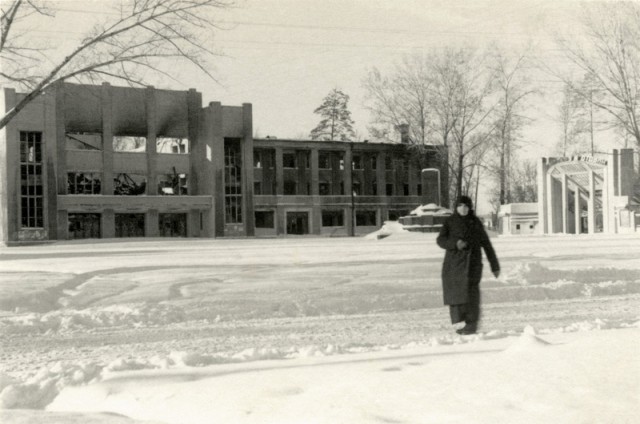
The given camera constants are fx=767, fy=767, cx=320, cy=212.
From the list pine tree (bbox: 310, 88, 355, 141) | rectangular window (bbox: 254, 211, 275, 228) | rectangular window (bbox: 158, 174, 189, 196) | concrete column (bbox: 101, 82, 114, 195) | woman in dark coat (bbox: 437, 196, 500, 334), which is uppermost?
pine tree (bbox: 310, 88, 355, 141)

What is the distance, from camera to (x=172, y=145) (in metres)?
60.5

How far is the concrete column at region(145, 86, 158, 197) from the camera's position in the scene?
56812 millimetres

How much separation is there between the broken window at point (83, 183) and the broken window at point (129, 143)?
353 cm

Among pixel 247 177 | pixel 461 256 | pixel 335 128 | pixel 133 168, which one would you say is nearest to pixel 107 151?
pixel 133 168

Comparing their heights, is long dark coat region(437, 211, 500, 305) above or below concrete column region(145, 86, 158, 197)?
below

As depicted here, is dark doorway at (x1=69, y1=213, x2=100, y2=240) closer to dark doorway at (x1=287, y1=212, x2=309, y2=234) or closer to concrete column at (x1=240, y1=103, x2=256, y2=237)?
concrete column at (x1=240, y1=103, x2=256, y2=237)

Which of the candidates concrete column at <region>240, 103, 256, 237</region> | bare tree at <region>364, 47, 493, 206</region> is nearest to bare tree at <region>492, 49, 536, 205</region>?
bare tree at <region>364, 47, 493, 206</region>

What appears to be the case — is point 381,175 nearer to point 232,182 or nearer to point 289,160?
point 289,160

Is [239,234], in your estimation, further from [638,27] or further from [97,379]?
[97,379]

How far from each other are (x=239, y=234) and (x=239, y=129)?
842 cm

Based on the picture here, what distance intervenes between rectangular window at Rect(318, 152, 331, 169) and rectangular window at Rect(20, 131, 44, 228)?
90.5ft

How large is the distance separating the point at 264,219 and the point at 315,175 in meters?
6.50

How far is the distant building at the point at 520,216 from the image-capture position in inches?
1994

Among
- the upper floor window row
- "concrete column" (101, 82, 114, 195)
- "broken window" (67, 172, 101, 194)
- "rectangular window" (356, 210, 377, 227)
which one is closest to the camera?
"concrete column" (101, 82, 114, 195)
